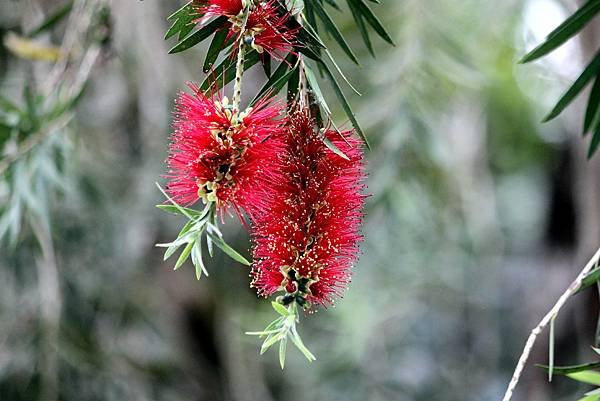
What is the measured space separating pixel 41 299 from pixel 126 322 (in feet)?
1.52

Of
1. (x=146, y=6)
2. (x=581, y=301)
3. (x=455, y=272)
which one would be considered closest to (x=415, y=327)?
(x=455, y=272)

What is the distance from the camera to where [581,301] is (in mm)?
2479

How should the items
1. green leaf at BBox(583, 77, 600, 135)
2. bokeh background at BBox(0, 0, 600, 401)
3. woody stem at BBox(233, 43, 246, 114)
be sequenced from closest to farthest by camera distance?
woody stem at BBox(233, 43, 246, 114), green leaf at BBox(583, 77, 600, 135), bokeh background at BBox(0, 0, 600, 401)

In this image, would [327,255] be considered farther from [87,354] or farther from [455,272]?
[455,272]

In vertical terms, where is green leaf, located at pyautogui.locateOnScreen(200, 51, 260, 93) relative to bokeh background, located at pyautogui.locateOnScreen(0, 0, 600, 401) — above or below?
above

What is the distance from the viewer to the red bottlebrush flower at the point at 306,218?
71cm

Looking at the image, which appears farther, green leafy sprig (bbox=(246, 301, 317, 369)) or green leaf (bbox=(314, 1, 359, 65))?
green leaf (bbox=(314, 1, 359, 65))

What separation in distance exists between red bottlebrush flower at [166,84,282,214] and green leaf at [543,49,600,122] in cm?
27

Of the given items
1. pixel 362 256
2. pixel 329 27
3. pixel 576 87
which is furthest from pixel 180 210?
pixel 362 256

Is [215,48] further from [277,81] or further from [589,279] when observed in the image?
[589,279]

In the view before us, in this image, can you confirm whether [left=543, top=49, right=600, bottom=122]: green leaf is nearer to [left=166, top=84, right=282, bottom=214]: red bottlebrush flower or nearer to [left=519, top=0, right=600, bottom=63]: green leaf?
[left=519, top=0, right=600, bottom=63]: green leaf

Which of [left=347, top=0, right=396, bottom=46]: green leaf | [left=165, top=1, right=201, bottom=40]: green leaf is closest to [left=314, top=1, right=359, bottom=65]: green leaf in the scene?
[left=347, top=0, right=396, bottom=46]: green leaf

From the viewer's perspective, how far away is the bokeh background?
77.9 inches

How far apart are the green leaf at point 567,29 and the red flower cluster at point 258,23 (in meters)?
0.22
